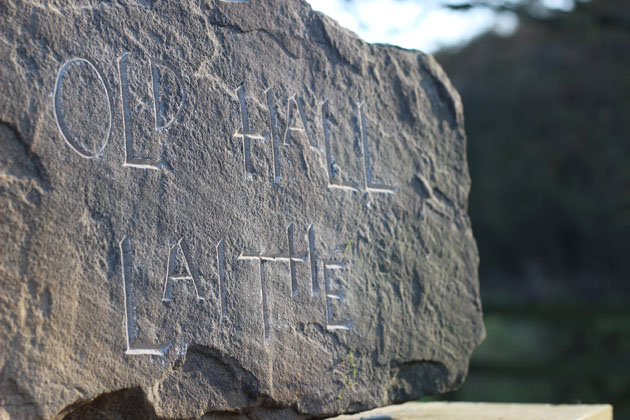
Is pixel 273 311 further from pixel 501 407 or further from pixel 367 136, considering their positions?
pixel 501 407

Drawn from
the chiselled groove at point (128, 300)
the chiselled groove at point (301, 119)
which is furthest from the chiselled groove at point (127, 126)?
the chiselled groove at point (301, 119)

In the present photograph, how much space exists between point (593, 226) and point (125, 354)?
5497 millimetres

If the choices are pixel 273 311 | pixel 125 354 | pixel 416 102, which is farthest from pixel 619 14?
pixel 125 354

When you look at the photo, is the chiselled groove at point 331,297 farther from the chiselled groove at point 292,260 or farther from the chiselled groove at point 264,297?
the chiselled groove at point 264,297

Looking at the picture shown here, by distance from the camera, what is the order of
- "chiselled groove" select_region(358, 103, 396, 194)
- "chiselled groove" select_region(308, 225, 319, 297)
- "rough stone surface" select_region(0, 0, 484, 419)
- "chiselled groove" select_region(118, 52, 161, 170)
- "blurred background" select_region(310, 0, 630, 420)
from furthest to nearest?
1. "blurred background" select_region(310, 0, 630, 420)
2. "chiselled groove" select_region(358, 103, 396, 194)
3. "chiselled groove" select_region(308, 225, 319, 297)
4. "chiselled groove" select_region(118, 52, 161, 170)
5. "rough stone surface" select_region(0, 0, 484, 419)

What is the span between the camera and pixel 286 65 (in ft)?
Result: 7.36

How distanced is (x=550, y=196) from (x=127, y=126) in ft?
18.1

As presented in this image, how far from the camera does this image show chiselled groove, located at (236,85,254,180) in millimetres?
2094

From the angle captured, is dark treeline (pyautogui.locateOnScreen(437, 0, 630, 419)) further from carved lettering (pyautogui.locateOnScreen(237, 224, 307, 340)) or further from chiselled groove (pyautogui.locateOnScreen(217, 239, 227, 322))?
chiselled groove (pyautogui.locateOnScreen(217, 239, 227, 322))

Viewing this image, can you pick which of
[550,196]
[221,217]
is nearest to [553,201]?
[550,196]

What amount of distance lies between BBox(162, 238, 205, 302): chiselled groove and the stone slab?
833 mm

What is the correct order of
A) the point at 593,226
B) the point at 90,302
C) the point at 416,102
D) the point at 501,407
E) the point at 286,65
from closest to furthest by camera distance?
the point at 90,302, the point at 286,65, the point at 416,102, the point at 501,407, the point at 593,226

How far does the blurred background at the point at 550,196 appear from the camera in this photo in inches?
231

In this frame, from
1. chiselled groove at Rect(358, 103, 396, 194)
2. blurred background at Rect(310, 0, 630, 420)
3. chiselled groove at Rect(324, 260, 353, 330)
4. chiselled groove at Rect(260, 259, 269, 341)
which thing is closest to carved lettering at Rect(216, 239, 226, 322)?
chiselled groove at Rect(260, 259, 269, 341)
